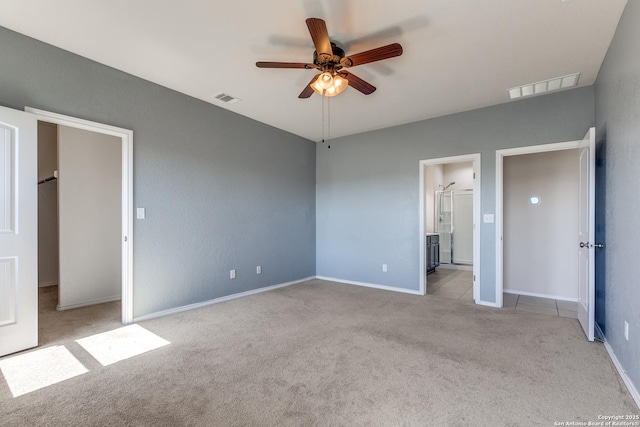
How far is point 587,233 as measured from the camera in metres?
2.81

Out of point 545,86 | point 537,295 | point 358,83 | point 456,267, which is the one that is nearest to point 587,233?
point 545,86

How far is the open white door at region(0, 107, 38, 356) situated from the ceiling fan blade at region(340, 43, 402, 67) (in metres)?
2.70

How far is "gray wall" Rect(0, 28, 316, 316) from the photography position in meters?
2.72

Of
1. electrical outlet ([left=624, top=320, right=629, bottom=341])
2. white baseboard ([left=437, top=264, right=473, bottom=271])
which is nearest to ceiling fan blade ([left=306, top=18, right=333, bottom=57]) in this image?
electrical outlet ([left=624, top=320, right=629, bottom=341])

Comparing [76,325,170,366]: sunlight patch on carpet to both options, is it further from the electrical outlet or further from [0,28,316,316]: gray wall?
the electrical outlet

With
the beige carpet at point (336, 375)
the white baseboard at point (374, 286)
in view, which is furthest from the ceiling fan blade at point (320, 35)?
the white baseboard at point (374, 286)

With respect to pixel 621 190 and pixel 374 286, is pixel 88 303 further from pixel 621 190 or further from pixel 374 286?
pixel 621 190

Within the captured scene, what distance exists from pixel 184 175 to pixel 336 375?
114 inches

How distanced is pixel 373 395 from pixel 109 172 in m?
4.38

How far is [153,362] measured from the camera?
7.61 ft

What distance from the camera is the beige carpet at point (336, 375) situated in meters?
1.71

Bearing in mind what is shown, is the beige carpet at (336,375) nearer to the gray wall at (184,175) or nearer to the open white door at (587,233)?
the open white door at (587,233)

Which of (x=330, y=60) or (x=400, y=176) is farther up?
(x=330, y=60)

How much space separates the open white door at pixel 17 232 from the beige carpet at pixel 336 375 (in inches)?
13.7
